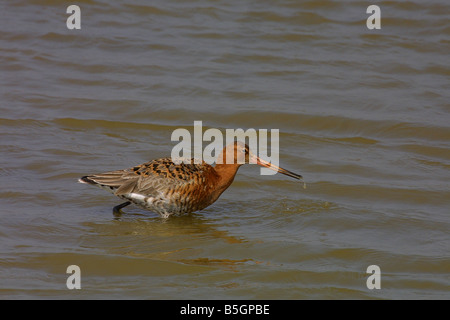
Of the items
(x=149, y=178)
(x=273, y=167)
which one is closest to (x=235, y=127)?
(x=273, y=167)

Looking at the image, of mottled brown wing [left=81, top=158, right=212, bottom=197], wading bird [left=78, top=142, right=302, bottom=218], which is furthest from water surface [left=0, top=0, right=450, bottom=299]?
mottled brown wing [left=81, top=158, right=212, bottom=197]

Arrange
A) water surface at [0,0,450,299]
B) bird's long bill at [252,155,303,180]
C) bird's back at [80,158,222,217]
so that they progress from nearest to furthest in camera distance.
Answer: water surface at [0,0,450,299] → bird's back at [80,158,222,217] → bird's long bill at [252,155,303,180]

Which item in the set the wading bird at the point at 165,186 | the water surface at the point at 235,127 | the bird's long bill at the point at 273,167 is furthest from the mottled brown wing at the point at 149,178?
the bird's long bill at the point at 273,167

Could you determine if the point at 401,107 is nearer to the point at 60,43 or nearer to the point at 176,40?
the point at 176,40

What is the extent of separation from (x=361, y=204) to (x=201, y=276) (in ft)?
7.49

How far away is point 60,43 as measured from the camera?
39.3 feet

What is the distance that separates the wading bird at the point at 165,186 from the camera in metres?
7.10

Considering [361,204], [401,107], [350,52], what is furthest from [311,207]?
[350,52]

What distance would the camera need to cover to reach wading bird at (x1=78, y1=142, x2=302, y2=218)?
7102 mm

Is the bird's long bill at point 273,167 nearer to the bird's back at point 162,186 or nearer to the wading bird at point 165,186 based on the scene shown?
the wading bird at point 165,186

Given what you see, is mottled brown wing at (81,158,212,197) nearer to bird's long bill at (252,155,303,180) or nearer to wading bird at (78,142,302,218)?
wading bird at (78,142,302,218)

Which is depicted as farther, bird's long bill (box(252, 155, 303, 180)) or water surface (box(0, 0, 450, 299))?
bird's long bill (box(252, 155, 303, 180))

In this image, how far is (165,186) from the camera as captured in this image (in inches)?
280

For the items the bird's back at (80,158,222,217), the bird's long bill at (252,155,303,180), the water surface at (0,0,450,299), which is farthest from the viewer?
the bird's long bill at (252,155,303,180)
